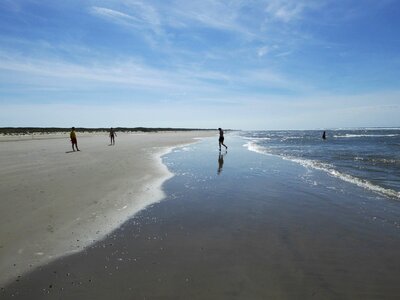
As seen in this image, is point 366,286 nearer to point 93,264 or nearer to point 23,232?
point 93,264

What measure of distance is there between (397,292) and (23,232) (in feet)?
23.0

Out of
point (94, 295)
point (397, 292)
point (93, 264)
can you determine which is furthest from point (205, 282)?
point (397, 292)

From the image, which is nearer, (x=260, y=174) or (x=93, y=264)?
(x=93, y=264)

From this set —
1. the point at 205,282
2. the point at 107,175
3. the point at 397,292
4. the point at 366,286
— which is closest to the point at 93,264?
the point at 205,282

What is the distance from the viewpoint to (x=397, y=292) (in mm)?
4812

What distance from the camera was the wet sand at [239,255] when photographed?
4.83 m

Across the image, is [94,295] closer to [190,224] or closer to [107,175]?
[190,224]

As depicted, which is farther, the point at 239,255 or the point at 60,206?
the point at 60,206

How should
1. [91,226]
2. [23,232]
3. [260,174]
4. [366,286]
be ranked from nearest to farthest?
[366,286], [23,232], [91,226], [260,174]

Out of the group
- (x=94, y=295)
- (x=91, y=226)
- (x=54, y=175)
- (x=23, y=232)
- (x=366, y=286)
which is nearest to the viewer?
(x=94, y=295)

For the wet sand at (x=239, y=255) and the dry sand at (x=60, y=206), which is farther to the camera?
the dry sand at (x=60, y=206)

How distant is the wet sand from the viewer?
4.83 metres

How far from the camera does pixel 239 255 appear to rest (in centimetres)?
611

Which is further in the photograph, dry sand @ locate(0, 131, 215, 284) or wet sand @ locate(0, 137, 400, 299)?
dry sand @ locate(0, 131, 215, 284)
